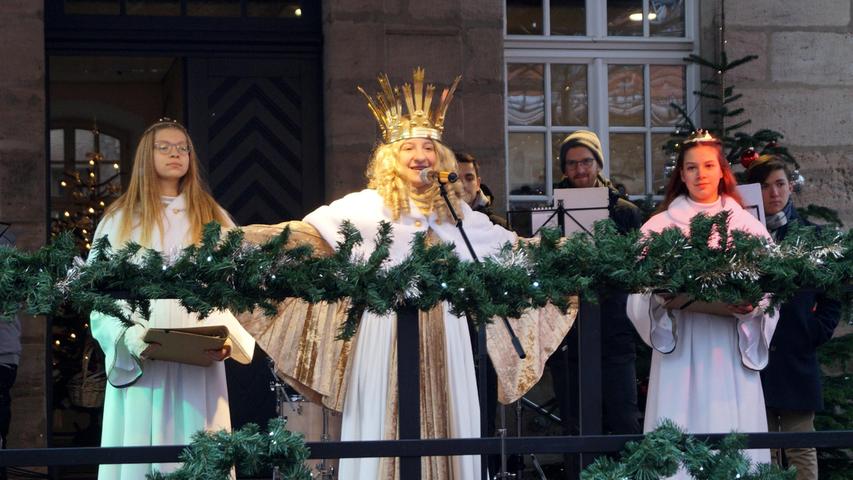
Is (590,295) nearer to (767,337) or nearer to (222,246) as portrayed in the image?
(222,246)

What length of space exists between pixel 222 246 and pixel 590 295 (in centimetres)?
89

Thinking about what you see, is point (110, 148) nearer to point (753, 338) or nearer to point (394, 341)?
point (394, 341)

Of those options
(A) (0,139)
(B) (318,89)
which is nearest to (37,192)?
(A) (0,139)

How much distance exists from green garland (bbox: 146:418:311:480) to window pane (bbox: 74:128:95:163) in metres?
11.1

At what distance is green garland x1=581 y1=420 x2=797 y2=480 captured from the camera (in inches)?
128

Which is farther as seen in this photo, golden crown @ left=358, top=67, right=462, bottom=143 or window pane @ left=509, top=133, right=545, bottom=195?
window pane @ left=509, top=133, right=545, bottom=195

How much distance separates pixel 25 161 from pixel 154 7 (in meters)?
1.29

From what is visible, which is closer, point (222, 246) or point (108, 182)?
point (222, 246)

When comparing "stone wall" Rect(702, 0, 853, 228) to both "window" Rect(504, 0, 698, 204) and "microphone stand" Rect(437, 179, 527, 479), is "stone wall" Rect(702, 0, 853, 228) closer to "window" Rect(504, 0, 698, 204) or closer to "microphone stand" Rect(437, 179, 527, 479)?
"window" Rect(504, 0, 698, 204)

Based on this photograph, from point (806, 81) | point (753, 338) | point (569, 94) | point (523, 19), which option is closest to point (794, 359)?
point (753, 338)

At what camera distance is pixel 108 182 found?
1288cm

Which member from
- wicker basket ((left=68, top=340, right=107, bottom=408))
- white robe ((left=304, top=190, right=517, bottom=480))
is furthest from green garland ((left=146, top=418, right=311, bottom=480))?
A: wicker basket ((left=68, top=340, right=107, bottom=408))

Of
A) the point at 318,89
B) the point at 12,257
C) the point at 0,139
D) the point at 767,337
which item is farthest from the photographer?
the point at 318,89

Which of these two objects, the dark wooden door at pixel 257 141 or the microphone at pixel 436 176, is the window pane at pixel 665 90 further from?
the microphone at pixel 436 176
